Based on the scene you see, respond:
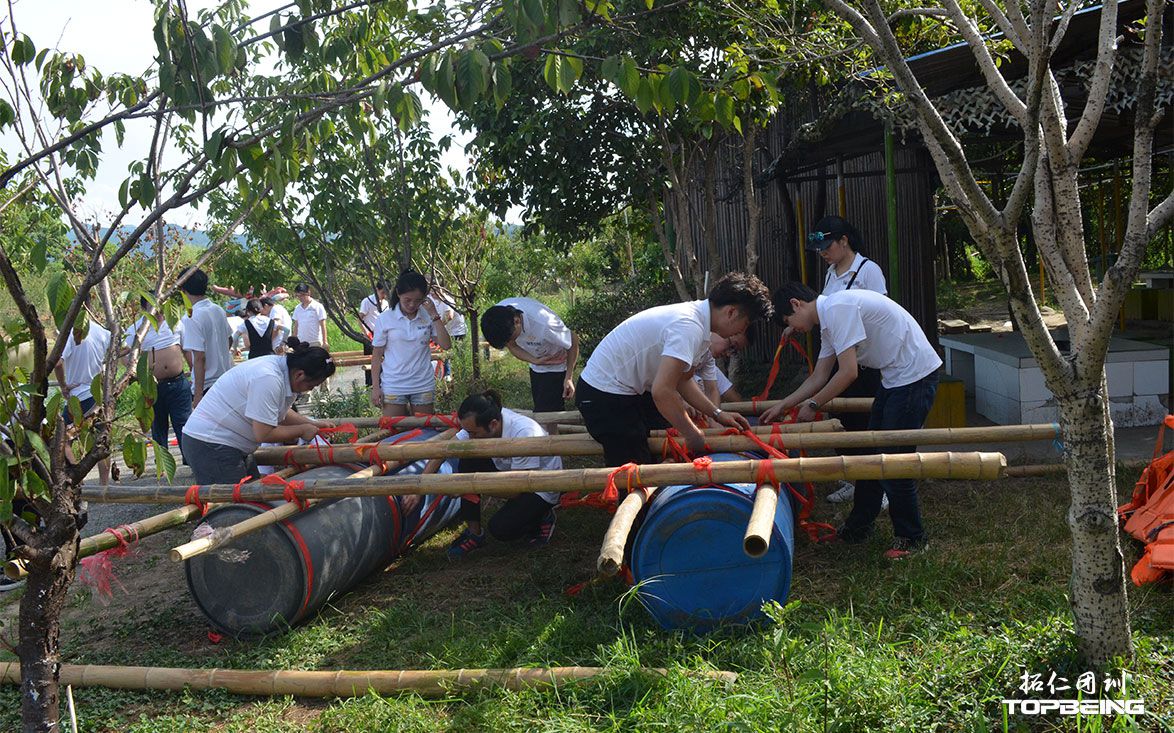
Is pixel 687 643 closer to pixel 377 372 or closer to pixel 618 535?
pixel 618 535

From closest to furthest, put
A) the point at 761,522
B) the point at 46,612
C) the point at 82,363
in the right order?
the point at 46,612 → the point at 761,522 → the point at 82,363

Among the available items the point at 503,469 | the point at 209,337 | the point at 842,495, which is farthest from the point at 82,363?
the point at 842,495

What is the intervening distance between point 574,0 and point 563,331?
3537 millimetres

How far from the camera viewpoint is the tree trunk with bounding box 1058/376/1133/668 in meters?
3.05

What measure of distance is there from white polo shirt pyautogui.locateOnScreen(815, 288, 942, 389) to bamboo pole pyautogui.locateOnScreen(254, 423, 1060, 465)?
14.1 inches

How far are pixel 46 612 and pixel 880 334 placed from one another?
3.78 metres

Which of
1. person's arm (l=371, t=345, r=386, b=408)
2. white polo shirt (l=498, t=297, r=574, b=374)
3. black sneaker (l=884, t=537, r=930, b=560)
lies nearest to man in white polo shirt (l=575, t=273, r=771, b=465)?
black sneaker (l=884, t=537, r=930, b=560)

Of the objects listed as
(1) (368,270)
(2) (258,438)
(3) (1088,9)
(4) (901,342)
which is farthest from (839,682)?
(1) (368,270)

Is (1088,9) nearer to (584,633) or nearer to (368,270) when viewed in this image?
(584,633)

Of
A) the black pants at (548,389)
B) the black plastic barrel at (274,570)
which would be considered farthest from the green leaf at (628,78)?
the black pants at (548,389)

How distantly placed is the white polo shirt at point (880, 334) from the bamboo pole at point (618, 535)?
144 centimetres

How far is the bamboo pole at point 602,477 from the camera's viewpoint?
12.6 ft

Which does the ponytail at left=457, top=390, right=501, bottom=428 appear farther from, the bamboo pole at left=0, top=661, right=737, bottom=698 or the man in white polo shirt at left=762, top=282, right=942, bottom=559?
the man in white polo shirt at left=762, top=282, right=942, bottom=559

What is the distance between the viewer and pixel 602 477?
4.20 m
